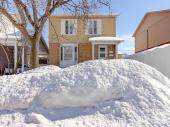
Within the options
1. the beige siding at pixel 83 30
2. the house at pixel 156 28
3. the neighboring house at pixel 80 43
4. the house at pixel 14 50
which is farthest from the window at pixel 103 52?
the house at pixel 14 50

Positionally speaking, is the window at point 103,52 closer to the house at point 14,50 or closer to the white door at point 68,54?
the white door at point 68,54

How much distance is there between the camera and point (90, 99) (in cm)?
429

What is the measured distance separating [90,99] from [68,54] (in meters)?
25.8

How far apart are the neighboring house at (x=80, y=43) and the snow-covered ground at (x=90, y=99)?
24.7 m

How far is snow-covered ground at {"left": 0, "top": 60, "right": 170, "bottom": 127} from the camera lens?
3.98 m

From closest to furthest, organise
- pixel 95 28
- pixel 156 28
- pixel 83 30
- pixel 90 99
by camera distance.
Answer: pixel 90 99 < pixel 156 28 < pixel 83 30 < pixel 95 28

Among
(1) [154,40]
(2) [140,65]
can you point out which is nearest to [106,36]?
(1) [154,40]

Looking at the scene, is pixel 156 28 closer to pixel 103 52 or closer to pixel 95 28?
pixel 103 52

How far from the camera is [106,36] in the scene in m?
29.8

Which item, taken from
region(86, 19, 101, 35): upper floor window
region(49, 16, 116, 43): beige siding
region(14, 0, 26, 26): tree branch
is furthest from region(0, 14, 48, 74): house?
region(86, 19, 101, 35): upper floor window

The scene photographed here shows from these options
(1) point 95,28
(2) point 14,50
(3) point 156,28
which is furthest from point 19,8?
(1) point 95,28

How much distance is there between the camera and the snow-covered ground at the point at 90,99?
13.1 feet

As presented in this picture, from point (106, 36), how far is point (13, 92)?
25.7m

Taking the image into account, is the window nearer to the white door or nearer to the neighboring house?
the neighboring house
